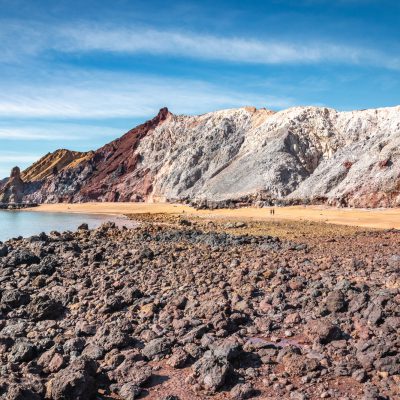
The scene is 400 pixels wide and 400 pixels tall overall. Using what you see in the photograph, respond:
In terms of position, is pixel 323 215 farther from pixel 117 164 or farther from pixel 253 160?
pixel 117 164

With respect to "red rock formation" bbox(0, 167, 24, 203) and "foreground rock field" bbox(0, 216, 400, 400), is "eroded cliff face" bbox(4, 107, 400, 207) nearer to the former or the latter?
"red rock formation" bbox(0, 167, 24, 203)

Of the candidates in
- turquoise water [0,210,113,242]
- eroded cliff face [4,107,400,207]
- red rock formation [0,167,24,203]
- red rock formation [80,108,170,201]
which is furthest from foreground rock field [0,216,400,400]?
red rock formation [0,167,24,203]

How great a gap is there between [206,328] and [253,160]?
82.2 metres

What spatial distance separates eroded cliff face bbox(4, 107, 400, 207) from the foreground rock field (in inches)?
1742

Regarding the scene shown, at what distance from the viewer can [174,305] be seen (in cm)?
1275

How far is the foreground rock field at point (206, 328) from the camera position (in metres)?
8.47

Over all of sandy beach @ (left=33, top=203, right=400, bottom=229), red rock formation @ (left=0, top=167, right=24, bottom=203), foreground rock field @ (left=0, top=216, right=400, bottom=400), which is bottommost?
foreground rock field @ (left=0, top=216, right=400, bottom=400)

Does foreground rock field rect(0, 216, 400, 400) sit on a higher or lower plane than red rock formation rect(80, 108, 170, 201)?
lower

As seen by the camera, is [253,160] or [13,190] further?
[13,190]

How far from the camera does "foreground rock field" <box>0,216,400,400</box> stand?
847 centimetres

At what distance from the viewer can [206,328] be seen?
1085 centimetres

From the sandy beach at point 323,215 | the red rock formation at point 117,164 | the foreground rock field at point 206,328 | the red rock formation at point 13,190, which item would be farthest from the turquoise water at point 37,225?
the red rock formation at point 13,190

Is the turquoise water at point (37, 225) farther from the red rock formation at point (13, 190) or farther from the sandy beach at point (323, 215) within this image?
the red rock formation at point (13, 190)

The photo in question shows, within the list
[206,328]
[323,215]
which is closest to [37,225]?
[323,215]
